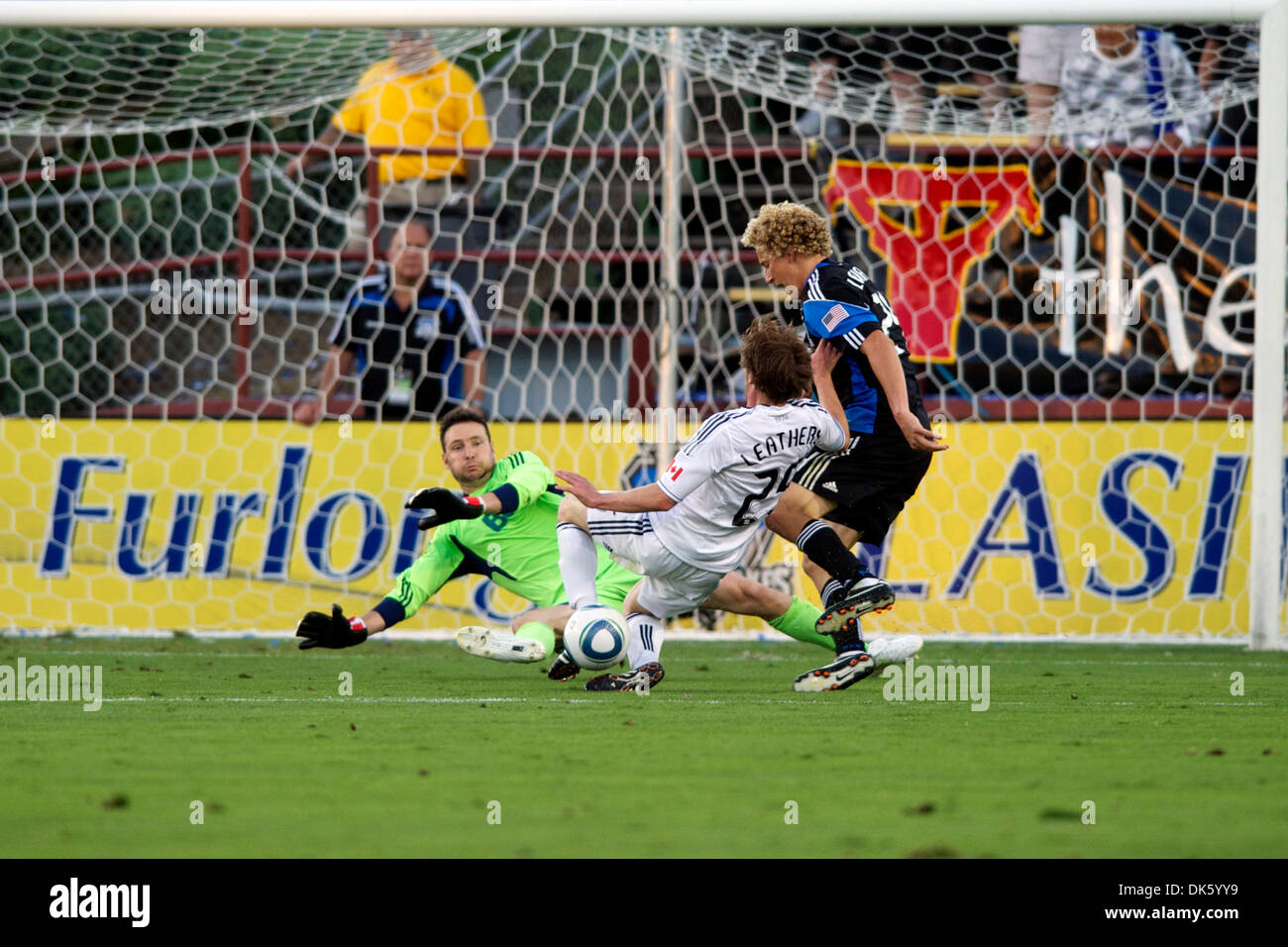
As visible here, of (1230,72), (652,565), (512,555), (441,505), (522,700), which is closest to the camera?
(522,700)

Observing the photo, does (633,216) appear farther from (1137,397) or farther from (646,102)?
(1137,397)

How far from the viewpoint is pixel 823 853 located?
8.01 ft

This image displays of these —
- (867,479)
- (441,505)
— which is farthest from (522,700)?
(867,479)

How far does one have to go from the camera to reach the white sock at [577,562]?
5.25m

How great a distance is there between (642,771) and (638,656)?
1891mm

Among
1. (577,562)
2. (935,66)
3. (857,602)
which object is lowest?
(857,602)

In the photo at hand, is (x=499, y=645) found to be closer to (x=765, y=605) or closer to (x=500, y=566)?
(x=765, y=605)

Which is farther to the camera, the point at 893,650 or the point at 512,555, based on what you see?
the point at 512,555

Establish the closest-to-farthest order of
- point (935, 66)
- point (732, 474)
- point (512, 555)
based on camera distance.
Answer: point (732, 474), point (512, 555), point (935, 66)

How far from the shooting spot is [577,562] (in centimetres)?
529

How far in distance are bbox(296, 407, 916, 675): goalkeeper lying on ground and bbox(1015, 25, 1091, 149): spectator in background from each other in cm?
358

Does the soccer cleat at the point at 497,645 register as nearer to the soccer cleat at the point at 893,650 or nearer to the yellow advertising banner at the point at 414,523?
the soccer cleat at the point at 893,650

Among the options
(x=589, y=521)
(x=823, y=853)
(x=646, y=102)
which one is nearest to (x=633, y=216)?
(x=646, y=102)

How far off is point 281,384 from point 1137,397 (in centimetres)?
442
